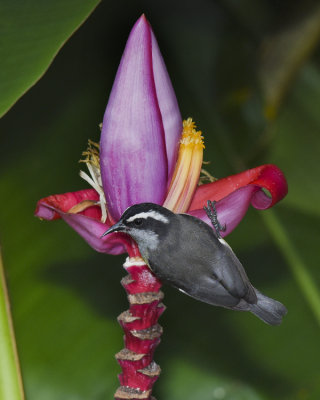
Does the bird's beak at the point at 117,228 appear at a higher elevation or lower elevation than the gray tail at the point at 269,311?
higher

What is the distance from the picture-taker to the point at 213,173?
125cm

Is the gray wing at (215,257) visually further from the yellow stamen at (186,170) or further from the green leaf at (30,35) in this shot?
the green leaf at (30,35)

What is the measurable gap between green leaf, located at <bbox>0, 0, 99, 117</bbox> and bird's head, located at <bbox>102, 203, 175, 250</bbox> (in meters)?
0.20

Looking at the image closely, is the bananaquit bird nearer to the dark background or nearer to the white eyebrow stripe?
the white eyebrow stripe

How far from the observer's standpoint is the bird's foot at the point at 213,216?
69 cm

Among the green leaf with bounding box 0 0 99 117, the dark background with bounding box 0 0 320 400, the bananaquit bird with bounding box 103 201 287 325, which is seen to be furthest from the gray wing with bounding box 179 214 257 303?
the dark background with bounding box 0 0 320 400

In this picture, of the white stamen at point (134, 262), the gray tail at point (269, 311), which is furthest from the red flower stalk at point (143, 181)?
the gray tail at point (269, 311)

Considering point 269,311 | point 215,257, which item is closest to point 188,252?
point 215,257

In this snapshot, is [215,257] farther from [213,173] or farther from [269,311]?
[213,173]

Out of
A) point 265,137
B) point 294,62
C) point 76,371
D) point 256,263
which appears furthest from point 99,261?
point 294,62

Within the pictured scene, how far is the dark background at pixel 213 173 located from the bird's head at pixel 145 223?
0.37m

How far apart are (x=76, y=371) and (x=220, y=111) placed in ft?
1.94

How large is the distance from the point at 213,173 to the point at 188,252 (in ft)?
1.82

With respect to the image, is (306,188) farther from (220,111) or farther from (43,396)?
(43,396)
